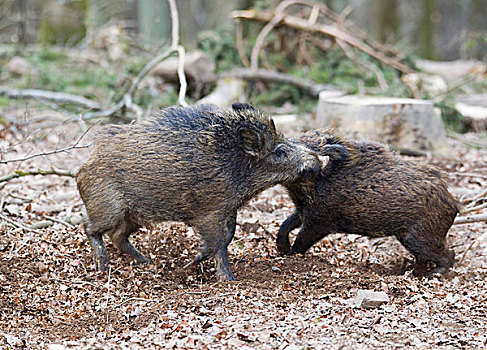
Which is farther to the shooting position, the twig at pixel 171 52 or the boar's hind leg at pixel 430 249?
the twig at pixel 171 52

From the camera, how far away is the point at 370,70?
1143cm

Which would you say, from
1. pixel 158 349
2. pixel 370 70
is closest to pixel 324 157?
pixel 158 349

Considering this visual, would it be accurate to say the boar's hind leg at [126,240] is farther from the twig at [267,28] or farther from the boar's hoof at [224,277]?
the twig at [267,28]

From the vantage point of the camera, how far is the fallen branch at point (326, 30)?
11.2 meters

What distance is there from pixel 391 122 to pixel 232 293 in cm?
501

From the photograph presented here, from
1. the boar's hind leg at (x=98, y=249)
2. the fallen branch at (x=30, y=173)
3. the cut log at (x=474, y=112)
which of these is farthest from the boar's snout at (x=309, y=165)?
the cut log at (x=474, y=112)

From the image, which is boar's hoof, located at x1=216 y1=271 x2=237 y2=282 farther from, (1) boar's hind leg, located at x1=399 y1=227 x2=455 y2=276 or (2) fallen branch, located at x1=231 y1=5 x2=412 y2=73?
(2) fallen branch, located at x1=231 y1=5 x2=412 y2=73

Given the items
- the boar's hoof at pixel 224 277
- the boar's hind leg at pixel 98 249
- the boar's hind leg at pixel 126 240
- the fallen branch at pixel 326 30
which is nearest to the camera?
the boar's hoof at pixel 224 277

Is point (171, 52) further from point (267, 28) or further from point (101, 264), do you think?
point (101, 264)

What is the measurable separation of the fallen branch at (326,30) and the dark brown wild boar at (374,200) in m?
5.84

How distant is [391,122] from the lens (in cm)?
862

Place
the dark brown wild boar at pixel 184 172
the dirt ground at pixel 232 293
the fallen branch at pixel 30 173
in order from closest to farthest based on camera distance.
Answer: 1. the dirt ground at pixel 232 293
2. the dark brown wild boar at pixel 184 172
3. the fallen branch at pixel 30 173

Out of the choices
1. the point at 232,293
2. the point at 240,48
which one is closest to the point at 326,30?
the point at 240,48

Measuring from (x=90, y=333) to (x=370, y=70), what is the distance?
8.78 metres
